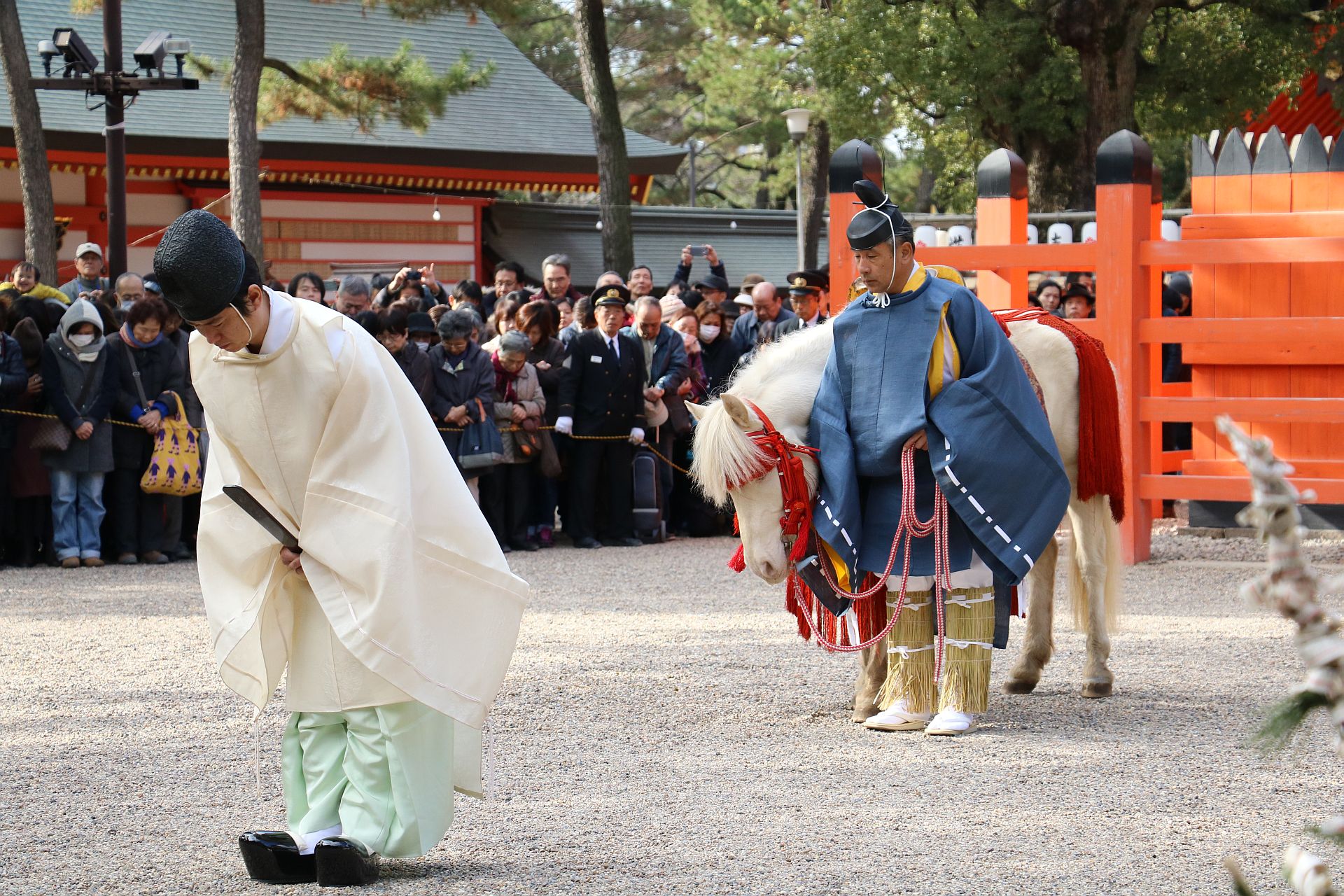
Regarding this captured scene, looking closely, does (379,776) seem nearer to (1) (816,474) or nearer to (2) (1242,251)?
(1) (816,474)

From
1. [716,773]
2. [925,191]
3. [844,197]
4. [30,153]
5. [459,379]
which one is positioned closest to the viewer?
[716,773]

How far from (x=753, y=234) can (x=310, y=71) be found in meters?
11.3

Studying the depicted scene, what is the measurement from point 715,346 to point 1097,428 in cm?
559

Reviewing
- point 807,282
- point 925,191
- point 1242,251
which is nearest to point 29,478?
point 807,282

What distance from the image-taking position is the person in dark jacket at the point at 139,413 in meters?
9.27

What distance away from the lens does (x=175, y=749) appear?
507 cm

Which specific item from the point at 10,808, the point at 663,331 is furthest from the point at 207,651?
the point at 663,331

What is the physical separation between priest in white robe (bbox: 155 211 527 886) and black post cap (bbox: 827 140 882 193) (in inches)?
210

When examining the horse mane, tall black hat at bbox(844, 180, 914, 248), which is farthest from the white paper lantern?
tall black hat at bbox(844, 180, 914, 248)

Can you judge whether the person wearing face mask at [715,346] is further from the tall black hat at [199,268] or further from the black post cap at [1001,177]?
the tall black hat at [199,268]

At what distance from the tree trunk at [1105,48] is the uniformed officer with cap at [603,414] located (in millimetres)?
7073

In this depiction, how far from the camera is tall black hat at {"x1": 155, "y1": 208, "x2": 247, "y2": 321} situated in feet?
11.0

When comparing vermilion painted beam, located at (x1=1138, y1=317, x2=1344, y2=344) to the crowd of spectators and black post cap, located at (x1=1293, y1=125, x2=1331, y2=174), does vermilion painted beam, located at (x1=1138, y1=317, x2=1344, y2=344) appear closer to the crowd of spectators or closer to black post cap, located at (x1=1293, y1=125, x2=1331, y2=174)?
black post cap, located at (x1=1293, y1=125, x2=1331, y2=174)

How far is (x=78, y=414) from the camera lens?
9.05 metres
